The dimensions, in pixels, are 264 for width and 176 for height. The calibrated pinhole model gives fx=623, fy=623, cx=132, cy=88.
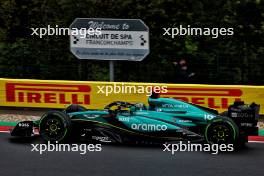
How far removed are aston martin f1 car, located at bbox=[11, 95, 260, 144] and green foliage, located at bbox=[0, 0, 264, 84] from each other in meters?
5.56

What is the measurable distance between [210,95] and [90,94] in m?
2.79

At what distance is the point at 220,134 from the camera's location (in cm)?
1035

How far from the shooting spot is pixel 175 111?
34.7ft

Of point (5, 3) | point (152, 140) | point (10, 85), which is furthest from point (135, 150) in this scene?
point (5, 3)

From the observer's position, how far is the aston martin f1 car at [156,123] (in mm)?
10352

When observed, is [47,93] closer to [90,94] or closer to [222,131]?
[90,94]

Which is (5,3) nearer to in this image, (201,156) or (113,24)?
(113,24)

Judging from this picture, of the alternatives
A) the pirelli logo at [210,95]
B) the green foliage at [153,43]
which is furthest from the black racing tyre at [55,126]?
the green foliage at [153,43]

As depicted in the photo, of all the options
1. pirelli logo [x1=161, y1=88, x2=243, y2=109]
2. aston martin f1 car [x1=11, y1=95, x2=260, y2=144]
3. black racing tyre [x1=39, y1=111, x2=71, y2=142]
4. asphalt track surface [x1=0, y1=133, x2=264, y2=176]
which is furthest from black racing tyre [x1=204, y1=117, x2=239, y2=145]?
pirelli logo [x1=161, y1=88, x2=243, y2=109]

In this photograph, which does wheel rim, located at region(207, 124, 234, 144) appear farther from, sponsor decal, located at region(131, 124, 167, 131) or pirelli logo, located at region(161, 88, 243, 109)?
pirelli logo, located at region(161, 88, 243, 109)

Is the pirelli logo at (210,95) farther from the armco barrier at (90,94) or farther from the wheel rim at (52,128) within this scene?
the wheel rim at (52,128)

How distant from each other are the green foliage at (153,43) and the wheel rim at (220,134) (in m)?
5.86

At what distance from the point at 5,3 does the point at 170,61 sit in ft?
20.1

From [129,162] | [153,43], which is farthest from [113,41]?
[129,162]
